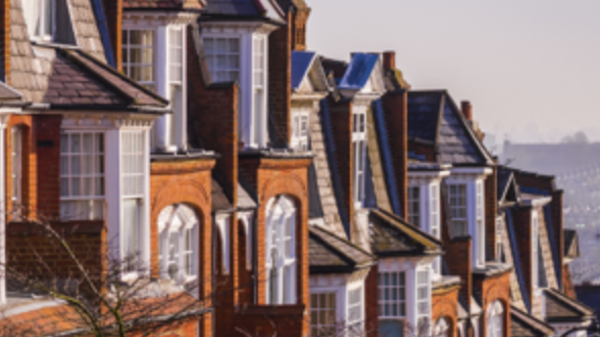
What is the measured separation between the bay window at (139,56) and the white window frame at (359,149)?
11.5 m

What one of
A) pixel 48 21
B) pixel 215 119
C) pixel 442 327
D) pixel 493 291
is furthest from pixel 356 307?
pixel 48 21

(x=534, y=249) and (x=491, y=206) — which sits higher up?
(x=491, y=206)

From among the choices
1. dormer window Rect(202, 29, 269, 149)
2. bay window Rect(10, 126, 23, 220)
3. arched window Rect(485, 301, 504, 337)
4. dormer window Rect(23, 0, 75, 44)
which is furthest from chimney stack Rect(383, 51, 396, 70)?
bay window Rect(10, 126, 23, 220)

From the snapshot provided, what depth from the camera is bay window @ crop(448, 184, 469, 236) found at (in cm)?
4534

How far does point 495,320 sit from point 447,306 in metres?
5.59

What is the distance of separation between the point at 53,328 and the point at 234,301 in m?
9.73

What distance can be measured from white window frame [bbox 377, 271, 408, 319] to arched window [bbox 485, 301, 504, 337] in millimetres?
7933

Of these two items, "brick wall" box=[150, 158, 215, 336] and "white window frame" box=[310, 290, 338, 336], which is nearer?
"brick wall" box=[150, 158, 215, 336]

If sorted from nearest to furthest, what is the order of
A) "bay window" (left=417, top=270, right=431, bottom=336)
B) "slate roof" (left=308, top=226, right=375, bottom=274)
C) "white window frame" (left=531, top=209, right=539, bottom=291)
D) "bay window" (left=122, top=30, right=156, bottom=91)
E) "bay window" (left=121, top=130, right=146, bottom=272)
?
"bay window" (left=121, top=130, right=146, bottom=272), "bay window" (left=122, top=30, right=156, bottom=91), "slate roof" (left=308, top=226, right=375, bottom=274), "bay window" (left=417, top=270, right=431, bottom=336), "white window frame" (left=531, top=209, right=539, bottom=291)

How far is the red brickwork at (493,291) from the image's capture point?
4525 cm

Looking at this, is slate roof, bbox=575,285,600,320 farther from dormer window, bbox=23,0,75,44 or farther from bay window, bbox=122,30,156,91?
dormer window, bbox=23,0,75,44

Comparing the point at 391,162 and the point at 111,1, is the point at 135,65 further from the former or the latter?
the point at 391,162

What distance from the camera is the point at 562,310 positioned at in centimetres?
5525

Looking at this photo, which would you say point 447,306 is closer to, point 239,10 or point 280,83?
point 280,83
